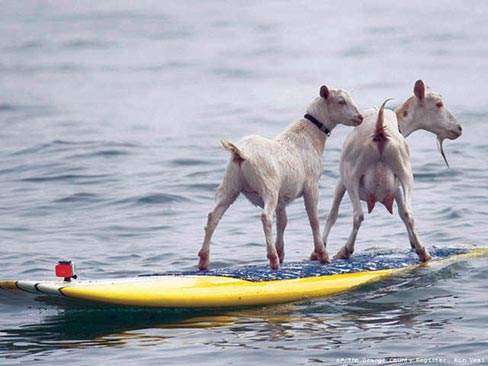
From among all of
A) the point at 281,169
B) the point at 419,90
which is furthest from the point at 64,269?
the point at 419,90

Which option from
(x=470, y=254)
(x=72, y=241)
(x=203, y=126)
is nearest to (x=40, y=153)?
(x=203, y=126)

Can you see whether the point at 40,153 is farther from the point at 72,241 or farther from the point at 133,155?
the point at 72,241

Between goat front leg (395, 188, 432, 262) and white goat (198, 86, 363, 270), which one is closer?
white goat (198, 86, 363, 270)

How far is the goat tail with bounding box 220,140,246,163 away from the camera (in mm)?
12516

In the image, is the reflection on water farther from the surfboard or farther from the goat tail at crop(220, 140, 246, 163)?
the goat tail at crop(220, 140, 246, 163)

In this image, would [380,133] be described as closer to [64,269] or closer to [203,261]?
[203,261]

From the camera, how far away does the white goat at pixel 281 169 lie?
41.6ft

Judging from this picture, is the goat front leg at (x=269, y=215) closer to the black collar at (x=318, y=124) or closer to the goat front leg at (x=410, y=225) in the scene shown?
the black collar at (x=318, y=124)

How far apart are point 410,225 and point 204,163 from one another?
10656 millimetres

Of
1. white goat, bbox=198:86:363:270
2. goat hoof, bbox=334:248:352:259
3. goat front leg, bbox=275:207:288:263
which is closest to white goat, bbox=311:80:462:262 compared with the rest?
goat hoof, bbox=334:248:352:259

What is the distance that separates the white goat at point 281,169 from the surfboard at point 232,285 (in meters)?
0.27

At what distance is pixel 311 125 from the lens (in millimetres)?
13633

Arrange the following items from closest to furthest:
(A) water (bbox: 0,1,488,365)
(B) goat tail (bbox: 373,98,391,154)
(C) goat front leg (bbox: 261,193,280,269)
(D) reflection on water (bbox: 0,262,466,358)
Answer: (D) reflection on water (bbox: 0,262,466,358) → (A) water (bbox: 0,1,488,365) → (C) goat front leg (bbox: 261,193,280,269) → (B) goat tail (bbox: 373,98,391,154)

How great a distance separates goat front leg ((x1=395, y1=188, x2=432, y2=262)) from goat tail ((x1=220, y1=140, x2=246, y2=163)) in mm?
1860
